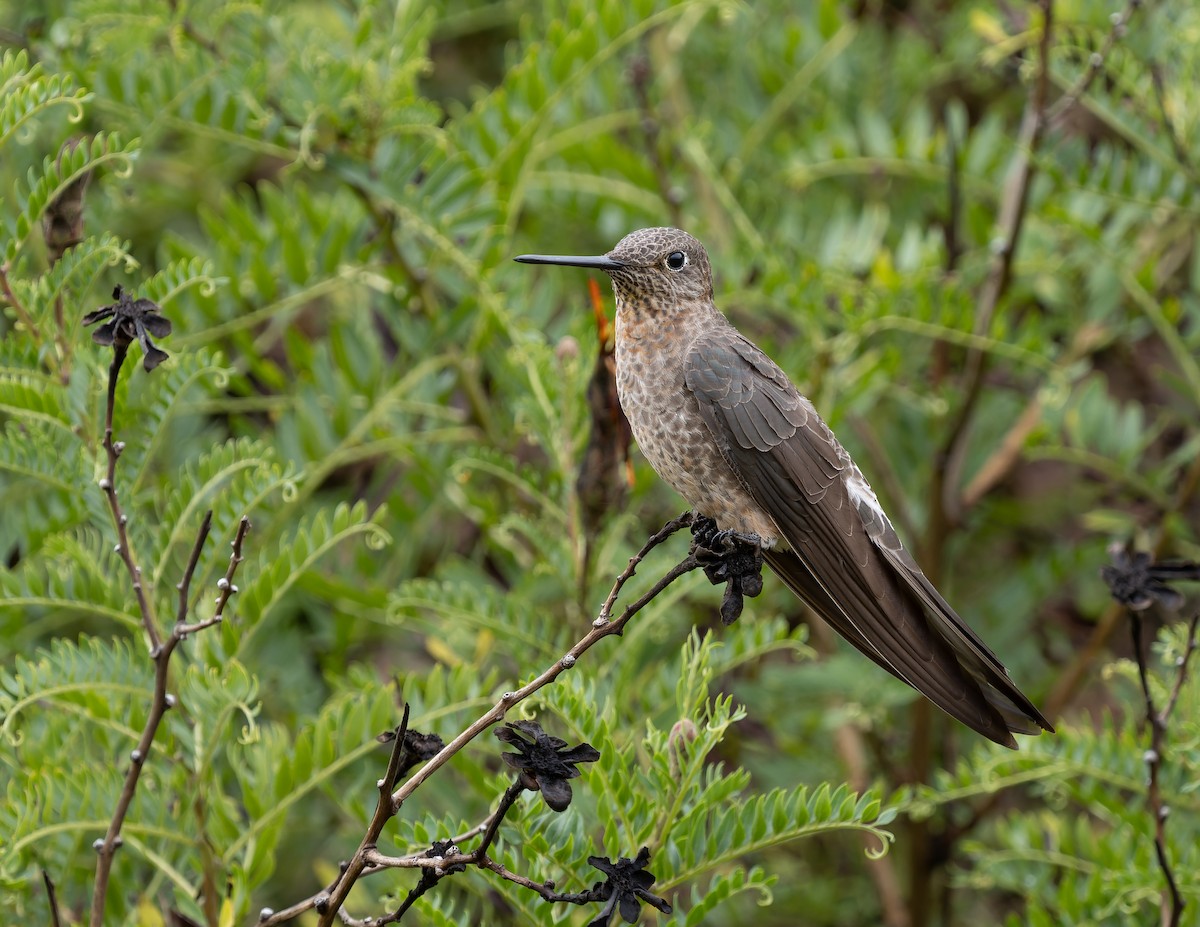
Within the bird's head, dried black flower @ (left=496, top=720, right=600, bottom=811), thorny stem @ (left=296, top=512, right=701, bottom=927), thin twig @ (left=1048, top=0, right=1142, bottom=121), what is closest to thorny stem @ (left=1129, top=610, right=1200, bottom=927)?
thorny stem @ (left=296, top=512, right=701, bottom=927)

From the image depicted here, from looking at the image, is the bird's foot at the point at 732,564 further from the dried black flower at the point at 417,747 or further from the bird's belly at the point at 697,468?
the dried black flower at the point at 417,747

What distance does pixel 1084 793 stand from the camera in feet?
8.84

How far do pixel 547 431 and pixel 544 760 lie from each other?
1285mm

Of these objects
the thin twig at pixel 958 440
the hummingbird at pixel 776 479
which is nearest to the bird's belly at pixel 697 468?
the hummingbird at pixel 776 479

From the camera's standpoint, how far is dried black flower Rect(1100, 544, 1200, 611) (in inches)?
85.0

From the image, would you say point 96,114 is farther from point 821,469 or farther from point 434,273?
point 821,469

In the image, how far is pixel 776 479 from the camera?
2.46m

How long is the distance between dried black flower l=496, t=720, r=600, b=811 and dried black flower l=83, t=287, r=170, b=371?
0.68 metres

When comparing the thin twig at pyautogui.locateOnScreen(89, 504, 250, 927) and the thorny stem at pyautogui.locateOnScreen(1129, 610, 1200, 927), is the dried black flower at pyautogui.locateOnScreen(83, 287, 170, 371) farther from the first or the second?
the thorny stem at pyautogui.locateOnScreen(1129, 610, 1200, 927)

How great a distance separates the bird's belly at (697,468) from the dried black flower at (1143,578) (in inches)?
23.2

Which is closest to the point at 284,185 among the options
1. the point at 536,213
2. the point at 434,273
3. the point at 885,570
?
the point at 536,213

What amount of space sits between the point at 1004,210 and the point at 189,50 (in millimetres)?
2145

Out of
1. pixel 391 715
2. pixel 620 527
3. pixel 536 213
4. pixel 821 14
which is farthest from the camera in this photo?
pixel 536 213

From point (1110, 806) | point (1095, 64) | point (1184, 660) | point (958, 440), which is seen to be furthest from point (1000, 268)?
point (1184, 660)
